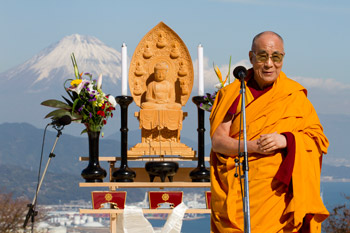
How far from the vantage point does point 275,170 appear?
512 cm

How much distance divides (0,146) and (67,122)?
186008 mm

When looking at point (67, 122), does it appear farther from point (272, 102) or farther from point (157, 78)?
point (157, 78)

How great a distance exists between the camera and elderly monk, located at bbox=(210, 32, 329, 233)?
16.7 ft

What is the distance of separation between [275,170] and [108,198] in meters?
4.46

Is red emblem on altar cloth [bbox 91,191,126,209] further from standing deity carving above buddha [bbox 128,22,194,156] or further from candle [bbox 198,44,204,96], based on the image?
candle [bbox 198,44,204,96]

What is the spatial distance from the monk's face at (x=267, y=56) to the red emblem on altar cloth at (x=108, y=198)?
4.33m

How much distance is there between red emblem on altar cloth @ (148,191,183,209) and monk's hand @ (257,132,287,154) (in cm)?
442

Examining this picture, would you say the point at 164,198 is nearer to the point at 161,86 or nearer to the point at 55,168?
the point at 161,86

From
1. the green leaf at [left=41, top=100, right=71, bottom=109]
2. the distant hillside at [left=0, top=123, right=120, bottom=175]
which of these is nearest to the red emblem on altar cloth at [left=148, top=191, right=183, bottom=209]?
the green leaf at [left=41, top=100, right=71, bottom=109]

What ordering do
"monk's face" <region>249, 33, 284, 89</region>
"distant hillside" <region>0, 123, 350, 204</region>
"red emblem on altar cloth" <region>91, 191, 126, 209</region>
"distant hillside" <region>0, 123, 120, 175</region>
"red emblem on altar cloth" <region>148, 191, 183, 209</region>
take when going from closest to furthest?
"monk's face" <region>249, 33, 284, 89</region> < "red emblem on altar cloth" <region>91, 191, 126, 209</region> < "red emblem on altar cloth" <region>148, 191, 183, 209</region> < "distant hillside" <region>0, 123, 350, 204</region> < "distant hillside" <region>0, 123, 120, 175</region>

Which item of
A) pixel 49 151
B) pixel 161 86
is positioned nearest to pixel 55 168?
pixel 49 151

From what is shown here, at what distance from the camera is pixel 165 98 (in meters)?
10.3

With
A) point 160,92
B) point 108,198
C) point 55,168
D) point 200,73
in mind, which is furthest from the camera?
point 55,168

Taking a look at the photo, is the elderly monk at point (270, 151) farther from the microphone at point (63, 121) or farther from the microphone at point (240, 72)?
the microphone at point (63, 121)
